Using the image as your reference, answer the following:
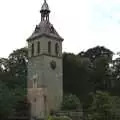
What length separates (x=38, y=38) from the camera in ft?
147

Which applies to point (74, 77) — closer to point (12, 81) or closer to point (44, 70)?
point (12, 81)

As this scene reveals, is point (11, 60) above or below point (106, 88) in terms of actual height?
above

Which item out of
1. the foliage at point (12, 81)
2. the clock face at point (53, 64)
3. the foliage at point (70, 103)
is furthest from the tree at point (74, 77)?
the clock face at point (53, 64)

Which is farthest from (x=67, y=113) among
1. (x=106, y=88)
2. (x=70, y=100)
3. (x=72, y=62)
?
(x=106, y=88)

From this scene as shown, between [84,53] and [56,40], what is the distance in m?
23.9

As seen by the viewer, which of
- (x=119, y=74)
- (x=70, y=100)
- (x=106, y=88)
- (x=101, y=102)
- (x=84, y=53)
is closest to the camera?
(x=101, y=102)

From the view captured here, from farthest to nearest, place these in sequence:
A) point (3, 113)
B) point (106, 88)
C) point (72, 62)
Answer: point (106, 88)
point (72, 62)
point (3, 113)

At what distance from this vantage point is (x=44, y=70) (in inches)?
1703

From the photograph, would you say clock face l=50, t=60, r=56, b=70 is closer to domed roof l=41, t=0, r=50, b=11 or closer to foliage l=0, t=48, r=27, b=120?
foliage l=0, t=48, r=27, b=120

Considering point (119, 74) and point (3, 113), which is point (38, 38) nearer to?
point (3, 113)

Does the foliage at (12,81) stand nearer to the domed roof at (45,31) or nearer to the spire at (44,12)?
the domed roof at (45,31)

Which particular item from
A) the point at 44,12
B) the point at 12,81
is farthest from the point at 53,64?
the point at 12,81

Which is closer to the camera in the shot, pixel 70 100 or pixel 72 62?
pixel 70 100

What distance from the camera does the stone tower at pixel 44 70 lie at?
43.0 meters
